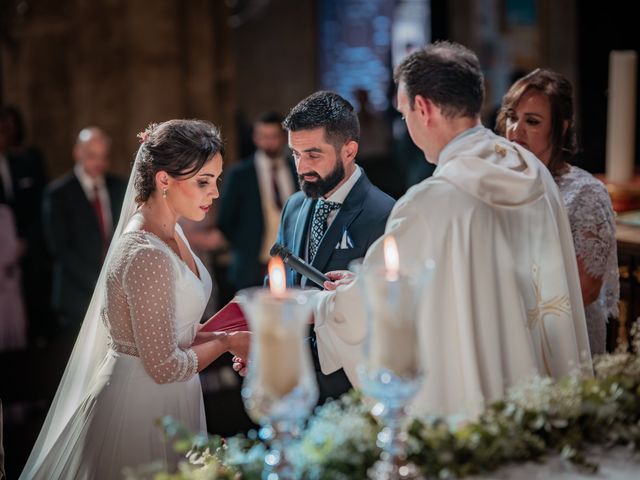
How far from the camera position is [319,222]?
4023mm

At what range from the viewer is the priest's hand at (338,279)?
3.27 metres

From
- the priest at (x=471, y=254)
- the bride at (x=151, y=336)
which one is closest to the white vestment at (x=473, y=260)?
the priest at (x=471, y=254)

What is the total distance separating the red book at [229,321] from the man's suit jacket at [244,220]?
367 cm

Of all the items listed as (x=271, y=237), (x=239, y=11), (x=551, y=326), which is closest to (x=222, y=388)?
(x=271, y=237)

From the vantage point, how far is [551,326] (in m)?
3.09

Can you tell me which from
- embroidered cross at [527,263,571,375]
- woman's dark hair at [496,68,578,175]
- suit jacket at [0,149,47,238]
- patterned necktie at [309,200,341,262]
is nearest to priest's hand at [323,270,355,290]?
patterned necktie at [309,200,341,262]

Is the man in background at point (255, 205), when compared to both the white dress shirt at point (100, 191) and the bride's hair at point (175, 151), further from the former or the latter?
the bride's hair at point (175, 151)

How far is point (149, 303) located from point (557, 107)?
1.74 m

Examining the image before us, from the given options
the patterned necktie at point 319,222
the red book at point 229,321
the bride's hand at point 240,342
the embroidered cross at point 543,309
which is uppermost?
the patterned necktie at point 319,222

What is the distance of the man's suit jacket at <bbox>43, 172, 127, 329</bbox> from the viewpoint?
6.80 metres

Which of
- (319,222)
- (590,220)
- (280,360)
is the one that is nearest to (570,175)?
(590,220)

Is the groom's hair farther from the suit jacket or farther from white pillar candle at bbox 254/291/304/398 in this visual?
the suit jacket

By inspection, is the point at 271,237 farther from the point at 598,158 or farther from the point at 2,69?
the point at 598,158

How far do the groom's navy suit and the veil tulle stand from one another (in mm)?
724
